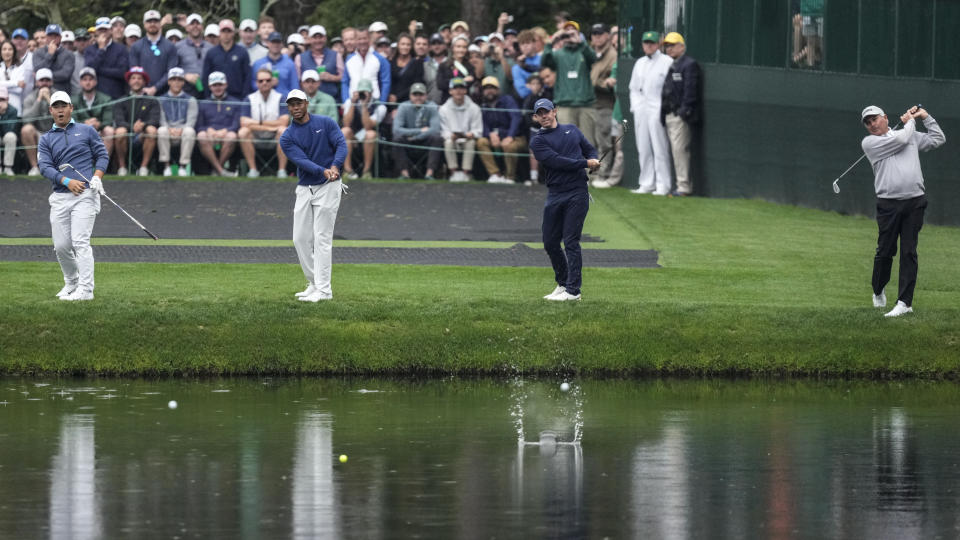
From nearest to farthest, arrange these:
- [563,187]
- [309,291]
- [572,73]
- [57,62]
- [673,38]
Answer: [309,291]
[563,187]
[673,38]
[572,73]
[57,62]

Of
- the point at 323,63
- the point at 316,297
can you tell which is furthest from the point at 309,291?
the point at 323,63

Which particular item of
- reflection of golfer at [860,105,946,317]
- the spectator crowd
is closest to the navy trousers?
reflection of golfer at [860,105,946,317]

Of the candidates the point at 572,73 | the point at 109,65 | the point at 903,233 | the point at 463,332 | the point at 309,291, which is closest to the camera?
the point at 463,332

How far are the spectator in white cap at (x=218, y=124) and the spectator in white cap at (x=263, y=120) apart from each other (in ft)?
0.51

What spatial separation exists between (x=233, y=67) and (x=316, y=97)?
6.04 feet

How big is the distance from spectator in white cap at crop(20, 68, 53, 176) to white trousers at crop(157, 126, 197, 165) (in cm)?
162

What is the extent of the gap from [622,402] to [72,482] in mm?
4744

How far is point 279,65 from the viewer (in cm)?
2834

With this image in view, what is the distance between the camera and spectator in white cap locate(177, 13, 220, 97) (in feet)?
93.9

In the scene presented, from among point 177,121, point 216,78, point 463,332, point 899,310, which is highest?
point 216,78

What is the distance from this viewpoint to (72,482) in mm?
11023

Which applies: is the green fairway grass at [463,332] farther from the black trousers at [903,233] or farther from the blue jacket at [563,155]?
the blue jacket at [563,155]

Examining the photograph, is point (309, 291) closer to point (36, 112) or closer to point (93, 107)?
point (93, 107)

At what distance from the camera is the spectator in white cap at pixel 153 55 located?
93.6 feet
